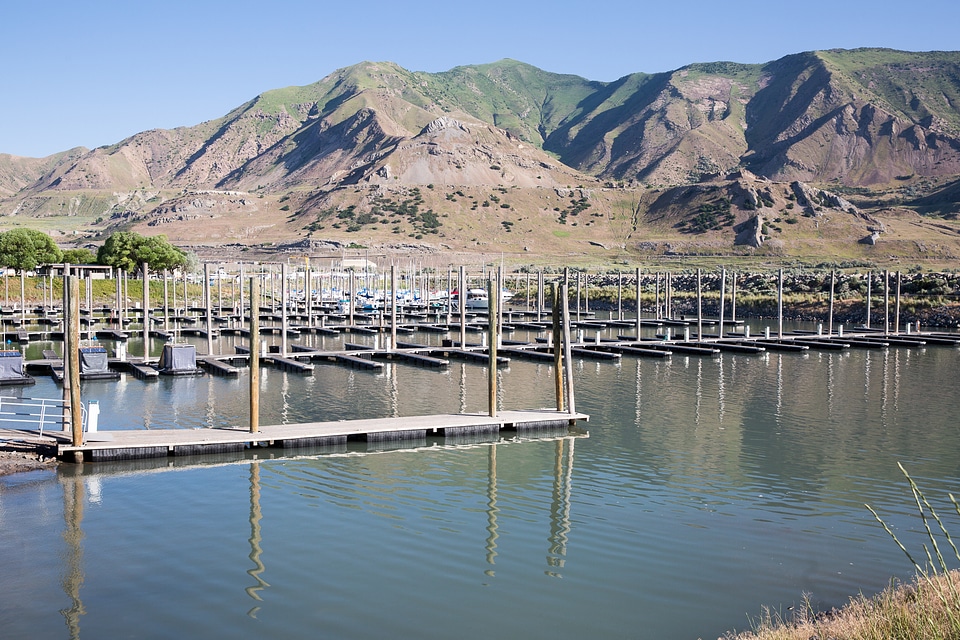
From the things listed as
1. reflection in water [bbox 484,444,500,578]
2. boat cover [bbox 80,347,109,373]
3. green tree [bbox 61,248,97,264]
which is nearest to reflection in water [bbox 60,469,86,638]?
reflection in water [bbox 484,444,500,578]

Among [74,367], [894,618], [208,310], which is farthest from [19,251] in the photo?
[894,618]

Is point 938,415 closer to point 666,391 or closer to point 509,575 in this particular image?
point 666,391

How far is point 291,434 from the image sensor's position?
68.3 feet

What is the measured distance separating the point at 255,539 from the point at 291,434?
6005 mm

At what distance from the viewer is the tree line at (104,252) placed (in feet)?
221

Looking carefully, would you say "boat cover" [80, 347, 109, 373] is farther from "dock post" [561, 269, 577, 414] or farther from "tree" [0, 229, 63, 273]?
"tree" [0, 229, 63, 273]

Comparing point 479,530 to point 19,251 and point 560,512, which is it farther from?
point 19,251

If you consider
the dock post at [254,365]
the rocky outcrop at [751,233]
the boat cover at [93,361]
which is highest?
the rocky outcrop at [751,233]

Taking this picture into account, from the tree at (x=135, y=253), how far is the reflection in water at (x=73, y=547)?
5545cm

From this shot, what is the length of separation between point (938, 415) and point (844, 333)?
25389mm

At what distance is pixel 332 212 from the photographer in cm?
15688

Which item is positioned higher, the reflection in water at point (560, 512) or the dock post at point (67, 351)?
the dock post at point (67, 351)

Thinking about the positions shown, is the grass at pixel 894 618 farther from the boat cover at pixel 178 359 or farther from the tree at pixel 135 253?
the tree at pixel 135 253

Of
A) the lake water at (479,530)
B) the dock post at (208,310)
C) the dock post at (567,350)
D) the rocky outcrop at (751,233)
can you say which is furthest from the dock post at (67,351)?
the rocky outcrop at (751,233)
